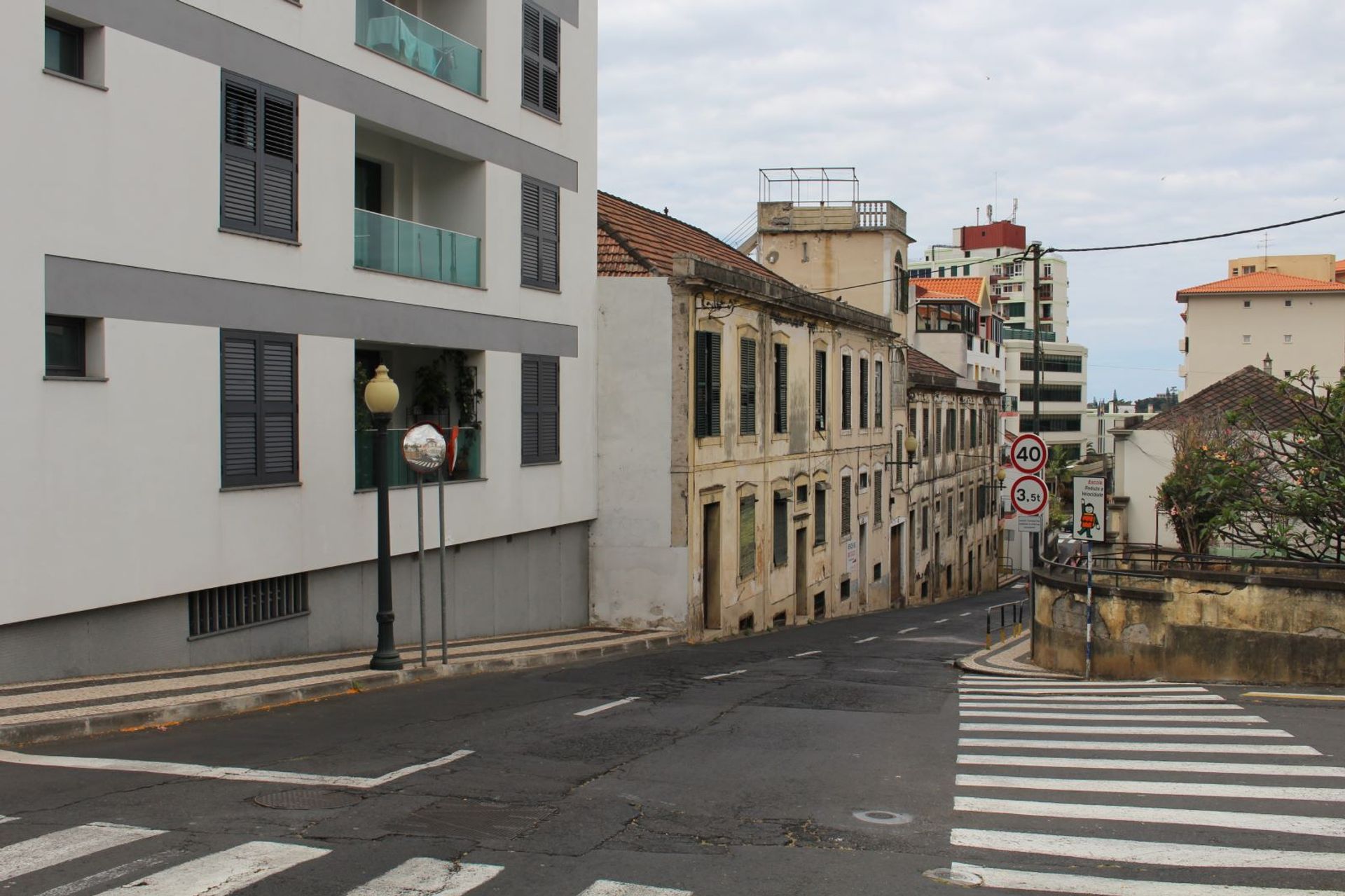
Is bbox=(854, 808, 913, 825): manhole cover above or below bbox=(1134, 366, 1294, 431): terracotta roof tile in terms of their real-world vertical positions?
below

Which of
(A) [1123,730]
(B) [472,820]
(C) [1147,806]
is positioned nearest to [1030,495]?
(A) [1123,730]

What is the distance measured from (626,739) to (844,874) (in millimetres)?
4402

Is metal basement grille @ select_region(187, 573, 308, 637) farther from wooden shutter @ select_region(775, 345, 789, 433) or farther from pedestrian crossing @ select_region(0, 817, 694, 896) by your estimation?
wooden shutter @ select_region(775, 345, 789, 433)

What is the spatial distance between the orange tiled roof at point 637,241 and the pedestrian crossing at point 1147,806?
43.7 feet

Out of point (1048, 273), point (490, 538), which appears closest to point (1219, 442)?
point (490, 538)

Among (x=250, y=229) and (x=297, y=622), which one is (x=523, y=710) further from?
(x=250, y=229)

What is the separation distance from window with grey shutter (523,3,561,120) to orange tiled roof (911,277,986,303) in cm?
4588

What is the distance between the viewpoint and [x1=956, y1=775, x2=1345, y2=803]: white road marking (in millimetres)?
8680

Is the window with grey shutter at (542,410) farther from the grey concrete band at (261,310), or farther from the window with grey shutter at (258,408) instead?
the window with grey shutter at (258,408)

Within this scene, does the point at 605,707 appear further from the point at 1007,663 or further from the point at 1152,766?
the point at 1007,663

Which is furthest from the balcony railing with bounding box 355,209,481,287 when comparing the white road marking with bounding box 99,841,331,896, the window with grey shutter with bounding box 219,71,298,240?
the white road marking with bounding box 99,841,331,896

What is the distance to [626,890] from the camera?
670cm

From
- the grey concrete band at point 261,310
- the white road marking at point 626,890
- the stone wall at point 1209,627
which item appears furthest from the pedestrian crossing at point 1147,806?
the grey concrete band at point 261,310

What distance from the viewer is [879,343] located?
3800 centimetres
